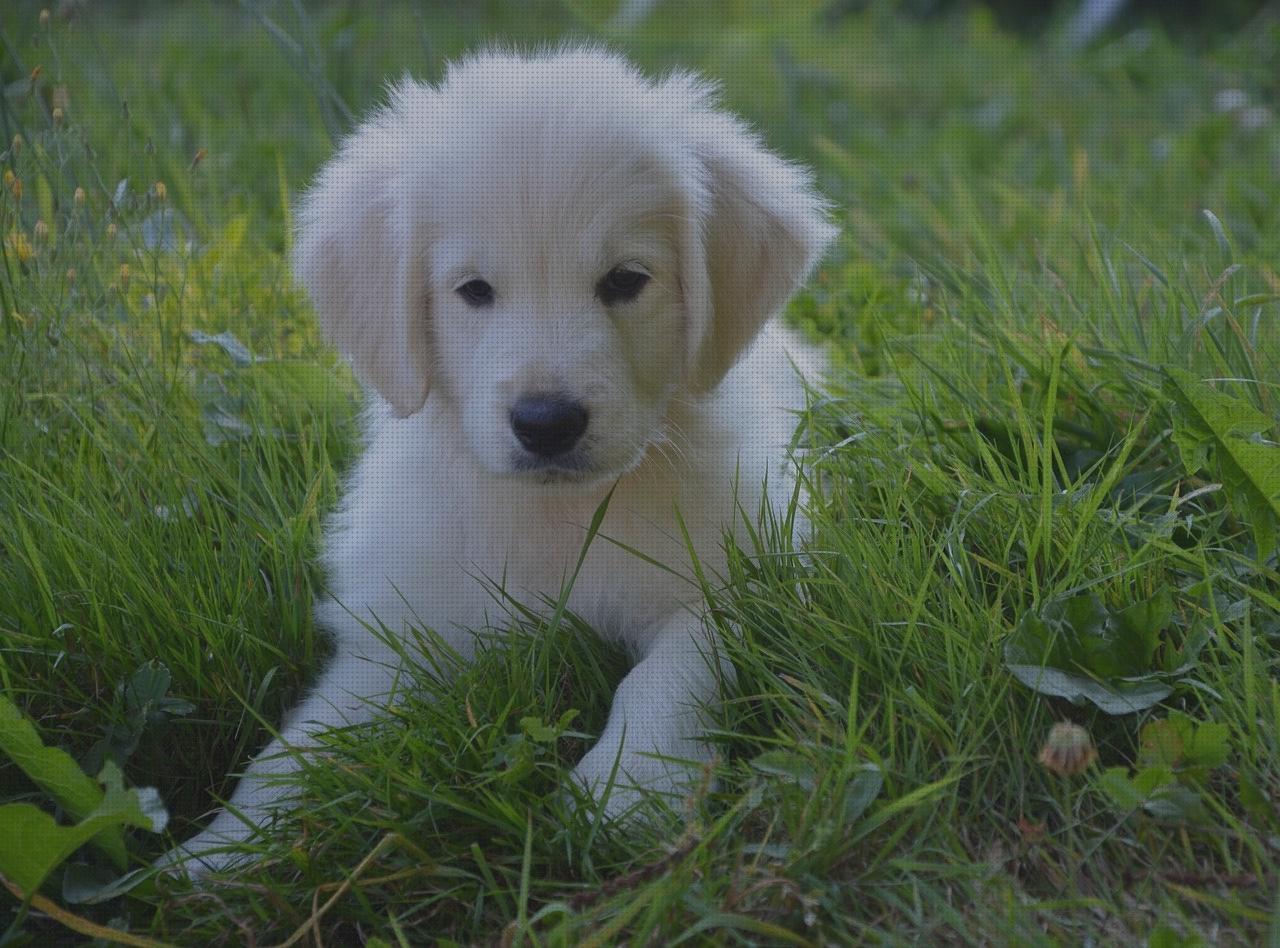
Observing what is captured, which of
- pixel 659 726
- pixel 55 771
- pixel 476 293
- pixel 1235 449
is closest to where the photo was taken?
pixel 55 771

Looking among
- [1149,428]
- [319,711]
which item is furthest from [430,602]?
[1149,428]

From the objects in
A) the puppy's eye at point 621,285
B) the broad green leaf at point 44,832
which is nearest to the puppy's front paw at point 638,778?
the broad green leaf at point 44,832

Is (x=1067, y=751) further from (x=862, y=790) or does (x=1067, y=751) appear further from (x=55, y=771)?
(x=55, y=771)

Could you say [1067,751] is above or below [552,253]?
below

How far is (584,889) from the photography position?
2.03 metres

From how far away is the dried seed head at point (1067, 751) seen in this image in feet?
6.36

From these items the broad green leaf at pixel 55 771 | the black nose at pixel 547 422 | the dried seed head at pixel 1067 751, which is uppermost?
the black nose at pixel 547 422

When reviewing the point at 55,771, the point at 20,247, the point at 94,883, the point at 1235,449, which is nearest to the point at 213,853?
the point at 94,883

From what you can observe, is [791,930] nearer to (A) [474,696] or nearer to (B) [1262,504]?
(A) [474,696]

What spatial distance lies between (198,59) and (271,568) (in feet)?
13.5

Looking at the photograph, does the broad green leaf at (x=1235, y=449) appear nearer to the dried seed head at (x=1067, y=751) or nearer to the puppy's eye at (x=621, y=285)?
the dried seed head at (x=1067, y=751)

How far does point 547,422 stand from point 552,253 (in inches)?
12.9

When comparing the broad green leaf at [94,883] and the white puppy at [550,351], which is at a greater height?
the white puppy at [550,351]

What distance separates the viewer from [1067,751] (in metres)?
1.94
